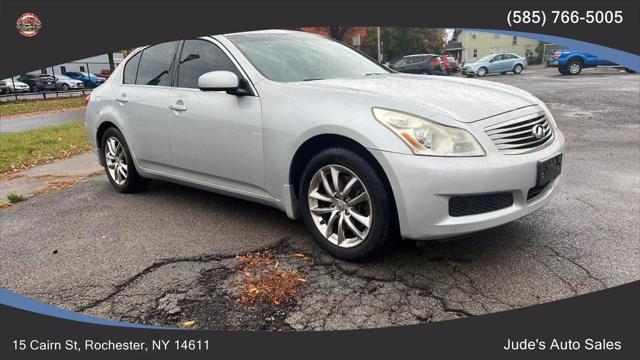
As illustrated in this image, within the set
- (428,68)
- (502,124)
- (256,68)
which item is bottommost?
(428,68)

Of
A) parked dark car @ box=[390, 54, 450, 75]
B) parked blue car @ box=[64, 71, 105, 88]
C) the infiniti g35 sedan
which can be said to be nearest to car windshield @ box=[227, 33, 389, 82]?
the infiniti g35 sedan

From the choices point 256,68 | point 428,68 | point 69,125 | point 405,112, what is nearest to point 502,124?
point 405,112

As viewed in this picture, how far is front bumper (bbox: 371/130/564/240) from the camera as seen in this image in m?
2.93

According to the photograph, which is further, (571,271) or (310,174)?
(310,174)

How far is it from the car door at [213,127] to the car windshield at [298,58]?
0.71 feet

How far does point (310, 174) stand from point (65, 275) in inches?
74.8

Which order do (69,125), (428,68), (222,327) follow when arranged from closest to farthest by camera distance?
(222,327)
(69,125)
(428,68)

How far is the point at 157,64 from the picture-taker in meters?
4.87

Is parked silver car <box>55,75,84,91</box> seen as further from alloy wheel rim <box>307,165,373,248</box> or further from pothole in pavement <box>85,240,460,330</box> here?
alloy wheel rim <box>307,165,373,248</box>

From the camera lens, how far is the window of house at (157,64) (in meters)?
4.71

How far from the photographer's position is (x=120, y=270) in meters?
3.54

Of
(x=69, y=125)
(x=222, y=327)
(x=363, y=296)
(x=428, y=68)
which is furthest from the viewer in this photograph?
(x=428, y=68)

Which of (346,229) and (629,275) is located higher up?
(346,229)

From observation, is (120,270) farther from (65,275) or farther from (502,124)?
(502,124)
